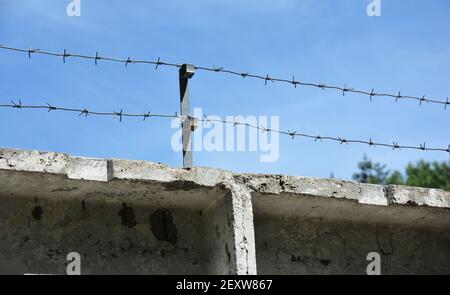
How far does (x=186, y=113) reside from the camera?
24.7 ft

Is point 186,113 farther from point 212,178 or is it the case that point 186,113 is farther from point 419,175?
point 419,175

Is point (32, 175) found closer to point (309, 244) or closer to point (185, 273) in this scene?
point (185, 273)

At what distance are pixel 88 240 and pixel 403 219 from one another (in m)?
2.95

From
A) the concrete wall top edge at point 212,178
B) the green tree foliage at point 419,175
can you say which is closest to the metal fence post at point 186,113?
the concrete wall top edge at point 212,178

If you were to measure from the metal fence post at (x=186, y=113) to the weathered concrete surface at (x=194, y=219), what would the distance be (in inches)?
6.9

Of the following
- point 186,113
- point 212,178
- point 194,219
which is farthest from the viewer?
point 194,219

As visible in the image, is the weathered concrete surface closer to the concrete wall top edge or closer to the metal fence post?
the concrete wall top edge

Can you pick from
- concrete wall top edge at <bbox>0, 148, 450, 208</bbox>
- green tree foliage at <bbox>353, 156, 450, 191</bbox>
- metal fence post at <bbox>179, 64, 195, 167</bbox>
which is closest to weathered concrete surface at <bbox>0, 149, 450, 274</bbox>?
concrete wall top edge at <bbox>0, 148, 450, 208</bbox>

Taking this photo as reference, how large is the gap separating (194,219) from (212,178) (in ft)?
2.19

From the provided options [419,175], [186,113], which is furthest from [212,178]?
[419,175]

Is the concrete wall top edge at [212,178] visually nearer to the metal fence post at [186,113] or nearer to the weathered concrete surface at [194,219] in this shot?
the weathered concrete surface at [194,219]
